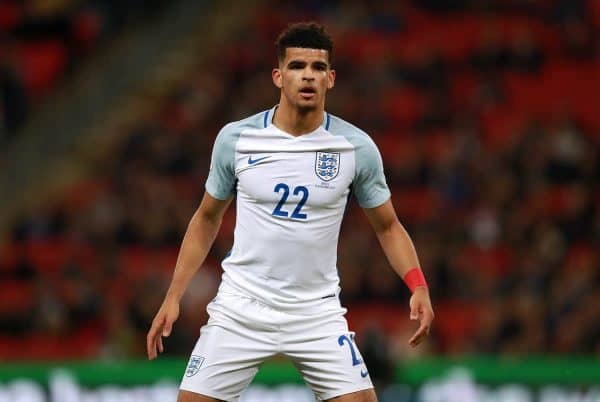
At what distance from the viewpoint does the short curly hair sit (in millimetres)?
6395

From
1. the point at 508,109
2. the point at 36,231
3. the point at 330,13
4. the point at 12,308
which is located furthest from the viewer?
the point at 330,13

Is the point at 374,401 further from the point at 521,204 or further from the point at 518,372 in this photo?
the point at 521,204

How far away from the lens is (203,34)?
18.8 m

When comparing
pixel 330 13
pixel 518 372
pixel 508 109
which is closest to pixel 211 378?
pixel 518 372

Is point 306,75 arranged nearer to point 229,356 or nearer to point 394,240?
point 394,240

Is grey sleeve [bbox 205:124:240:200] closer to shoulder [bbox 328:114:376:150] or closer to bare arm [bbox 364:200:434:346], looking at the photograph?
shoulder [bbox 328:114:376:150]

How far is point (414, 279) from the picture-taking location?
6531 millimetres

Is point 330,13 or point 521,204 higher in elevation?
point 330,13

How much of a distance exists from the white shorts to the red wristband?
41 centimetres

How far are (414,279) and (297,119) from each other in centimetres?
93

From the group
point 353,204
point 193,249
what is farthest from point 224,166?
point 353,204

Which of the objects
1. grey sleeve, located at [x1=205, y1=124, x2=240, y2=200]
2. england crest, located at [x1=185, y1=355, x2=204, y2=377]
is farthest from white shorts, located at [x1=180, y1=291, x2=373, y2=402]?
grey sleeve, located at [x1=205, y1=124, x2=240, y2=200]

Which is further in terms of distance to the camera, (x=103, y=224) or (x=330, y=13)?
(x=330, y=13)

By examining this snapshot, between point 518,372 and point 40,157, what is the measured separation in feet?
28.2
